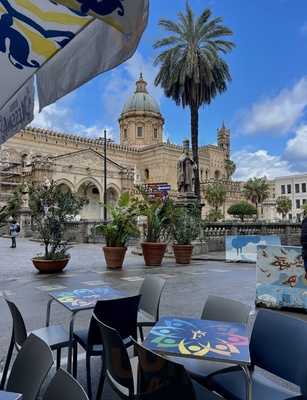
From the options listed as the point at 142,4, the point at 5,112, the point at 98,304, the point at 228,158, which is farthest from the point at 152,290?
the point at 228,158

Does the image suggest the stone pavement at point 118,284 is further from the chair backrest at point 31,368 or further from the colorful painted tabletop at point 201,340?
the chair backrest at point 31,368

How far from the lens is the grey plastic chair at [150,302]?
4258 mm

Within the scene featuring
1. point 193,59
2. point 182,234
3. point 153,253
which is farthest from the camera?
point 193,59

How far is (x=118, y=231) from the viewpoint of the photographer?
490 inches

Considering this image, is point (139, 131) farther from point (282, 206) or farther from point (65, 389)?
point (65, 389)

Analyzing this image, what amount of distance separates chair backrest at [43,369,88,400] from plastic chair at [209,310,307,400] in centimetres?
148

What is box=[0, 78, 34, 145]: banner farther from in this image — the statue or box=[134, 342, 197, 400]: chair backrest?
the statue

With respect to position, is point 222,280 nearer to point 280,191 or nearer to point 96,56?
point 96,56

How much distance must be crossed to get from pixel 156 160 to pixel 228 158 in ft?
98.4

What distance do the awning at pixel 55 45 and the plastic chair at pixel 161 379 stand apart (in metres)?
1.78

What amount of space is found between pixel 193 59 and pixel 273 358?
24666 millimetres

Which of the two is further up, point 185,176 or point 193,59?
point 193,59

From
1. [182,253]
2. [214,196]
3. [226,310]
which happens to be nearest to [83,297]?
[226,310]

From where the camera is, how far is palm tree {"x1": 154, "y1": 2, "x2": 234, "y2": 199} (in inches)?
993
